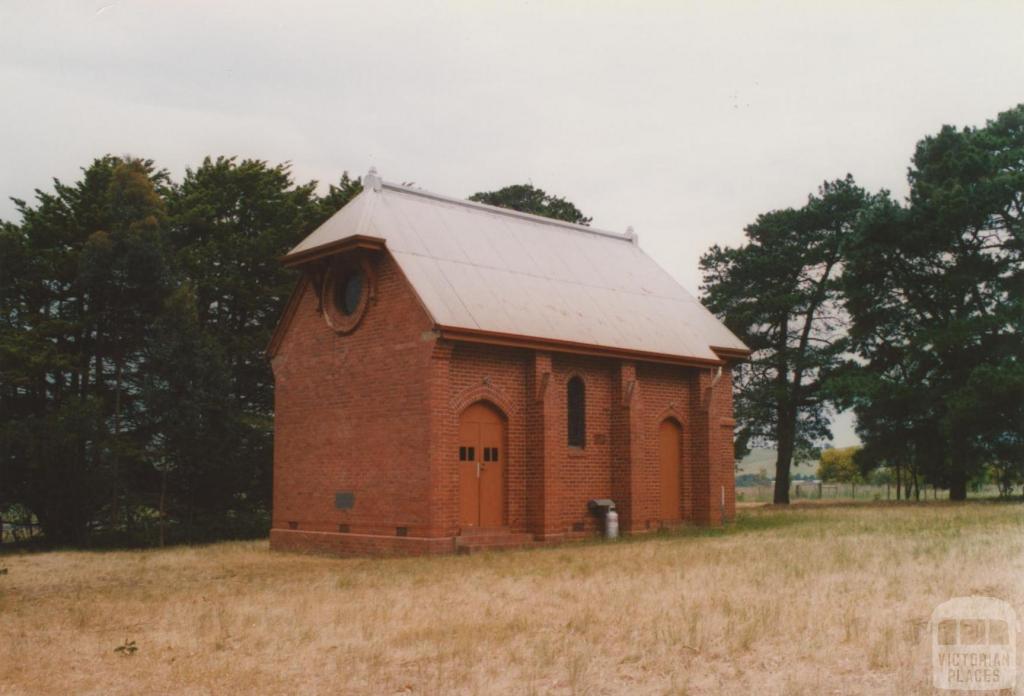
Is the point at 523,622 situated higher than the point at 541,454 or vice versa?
the point at 541,454

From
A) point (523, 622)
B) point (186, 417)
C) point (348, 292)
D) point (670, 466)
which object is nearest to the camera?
point (523, 622)

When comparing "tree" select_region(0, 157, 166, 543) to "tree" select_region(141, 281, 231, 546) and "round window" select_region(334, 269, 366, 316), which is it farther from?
"round window" select_region(334, 269, 366, 316)

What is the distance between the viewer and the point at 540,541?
2347 cm

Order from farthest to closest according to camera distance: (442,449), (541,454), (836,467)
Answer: (836,467) → (541,454) → (442,449)

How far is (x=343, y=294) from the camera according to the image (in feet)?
81.9

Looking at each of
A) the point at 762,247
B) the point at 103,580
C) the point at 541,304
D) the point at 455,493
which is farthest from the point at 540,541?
the point at 762,247

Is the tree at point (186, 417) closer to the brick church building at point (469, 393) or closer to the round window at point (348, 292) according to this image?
the brick church building at point (469, 393)

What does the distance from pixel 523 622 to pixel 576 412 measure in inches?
524

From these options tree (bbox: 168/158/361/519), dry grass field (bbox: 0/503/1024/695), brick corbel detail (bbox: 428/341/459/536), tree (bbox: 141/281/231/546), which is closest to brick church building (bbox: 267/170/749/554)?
brick corbel detail (bbox: 428/341/459/536)

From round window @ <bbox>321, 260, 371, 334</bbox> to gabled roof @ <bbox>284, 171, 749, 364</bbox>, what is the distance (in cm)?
75

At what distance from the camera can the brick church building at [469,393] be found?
2234 cm

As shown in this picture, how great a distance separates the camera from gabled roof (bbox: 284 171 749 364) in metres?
23.4

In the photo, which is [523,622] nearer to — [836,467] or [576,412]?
[576,412]

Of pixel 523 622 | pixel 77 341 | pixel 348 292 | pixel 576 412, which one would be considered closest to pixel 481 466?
pixel 576 412
